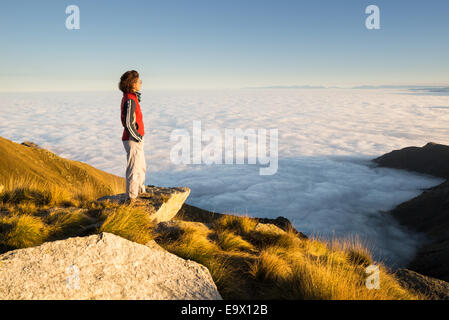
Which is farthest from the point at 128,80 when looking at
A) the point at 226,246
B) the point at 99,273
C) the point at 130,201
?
the point at 226,246

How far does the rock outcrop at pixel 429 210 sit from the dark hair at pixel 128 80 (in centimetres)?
2839

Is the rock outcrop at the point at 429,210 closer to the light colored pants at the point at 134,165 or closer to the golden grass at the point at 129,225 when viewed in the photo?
the light colored pants at the point at 134,165

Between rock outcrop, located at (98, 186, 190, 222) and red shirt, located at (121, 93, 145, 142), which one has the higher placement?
red shirt, located at (121, 93, 145, 142)

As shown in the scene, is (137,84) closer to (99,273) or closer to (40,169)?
(99,273)

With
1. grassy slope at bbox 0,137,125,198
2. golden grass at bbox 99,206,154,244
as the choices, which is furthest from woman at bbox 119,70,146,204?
grassy slope at bbox 0,137,125,198

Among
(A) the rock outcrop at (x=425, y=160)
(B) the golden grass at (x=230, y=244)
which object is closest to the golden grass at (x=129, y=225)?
(B) the golden grass at (x=230, y=244)

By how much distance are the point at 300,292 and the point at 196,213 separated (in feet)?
104

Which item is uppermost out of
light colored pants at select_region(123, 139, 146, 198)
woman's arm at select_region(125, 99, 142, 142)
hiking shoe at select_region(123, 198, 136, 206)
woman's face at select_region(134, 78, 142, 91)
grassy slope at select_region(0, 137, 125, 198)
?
woman's face at select_region(134, 78, 142, 91)

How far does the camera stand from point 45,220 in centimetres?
466

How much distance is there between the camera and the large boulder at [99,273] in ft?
8.47

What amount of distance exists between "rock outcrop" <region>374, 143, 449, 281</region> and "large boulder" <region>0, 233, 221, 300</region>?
27.9 meters

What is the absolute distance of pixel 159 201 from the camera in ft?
20.6

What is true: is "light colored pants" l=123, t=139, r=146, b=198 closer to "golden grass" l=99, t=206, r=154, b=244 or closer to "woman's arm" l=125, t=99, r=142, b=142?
"woman's arm" l=125, t=99, r=142, b=142

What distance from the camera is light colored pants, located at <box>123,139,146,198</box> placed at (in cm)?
563
